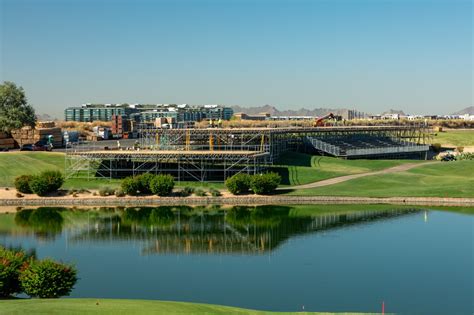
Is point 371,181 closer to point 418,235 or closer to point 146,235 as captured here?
point 418,235

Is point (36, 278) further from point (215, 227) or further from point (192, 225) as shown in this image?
point (192, 225)

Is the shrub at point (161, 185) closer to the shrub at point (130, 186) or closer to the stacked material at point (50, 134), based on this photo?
the shrub at point (130, 186)

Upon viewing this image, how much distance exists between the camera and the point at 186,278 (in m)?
39.2

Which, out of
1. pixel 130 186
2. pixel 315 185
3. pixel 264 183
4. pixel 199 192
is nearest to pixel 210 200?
pixel 199 192

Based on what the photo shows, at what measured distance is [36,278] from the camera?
98.6ft

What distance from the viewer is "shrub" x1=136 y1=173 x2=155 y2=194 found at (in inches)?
2815

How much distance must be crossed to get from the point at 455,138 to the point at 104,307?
5138 inches

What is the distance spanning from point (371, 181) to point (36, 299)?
55.3 m

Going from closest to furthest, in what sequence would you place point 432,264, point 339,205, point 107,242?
point 432,264, point 107,242, point 339,205

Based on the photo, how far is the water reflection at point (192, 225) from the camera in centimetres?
5031

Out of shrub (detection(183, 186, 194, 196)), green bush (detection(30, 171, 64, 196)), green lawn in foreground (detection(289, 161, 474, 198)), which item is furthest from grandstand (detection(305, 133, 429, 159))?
green bush (detection(30, 171, 64, 196))

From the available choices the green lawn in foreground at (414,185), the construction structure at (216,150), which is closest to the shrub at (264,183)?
the green lawn in foreground at (414,185)

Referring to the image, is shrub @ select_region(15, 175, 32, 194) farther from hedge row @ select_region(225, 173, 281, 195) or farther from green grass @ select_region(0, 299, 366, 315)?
green grass @ select_region(0, 299, 366, 315)

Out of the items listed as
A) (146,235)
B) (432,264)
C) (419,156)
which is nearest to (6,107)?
(146,235)
